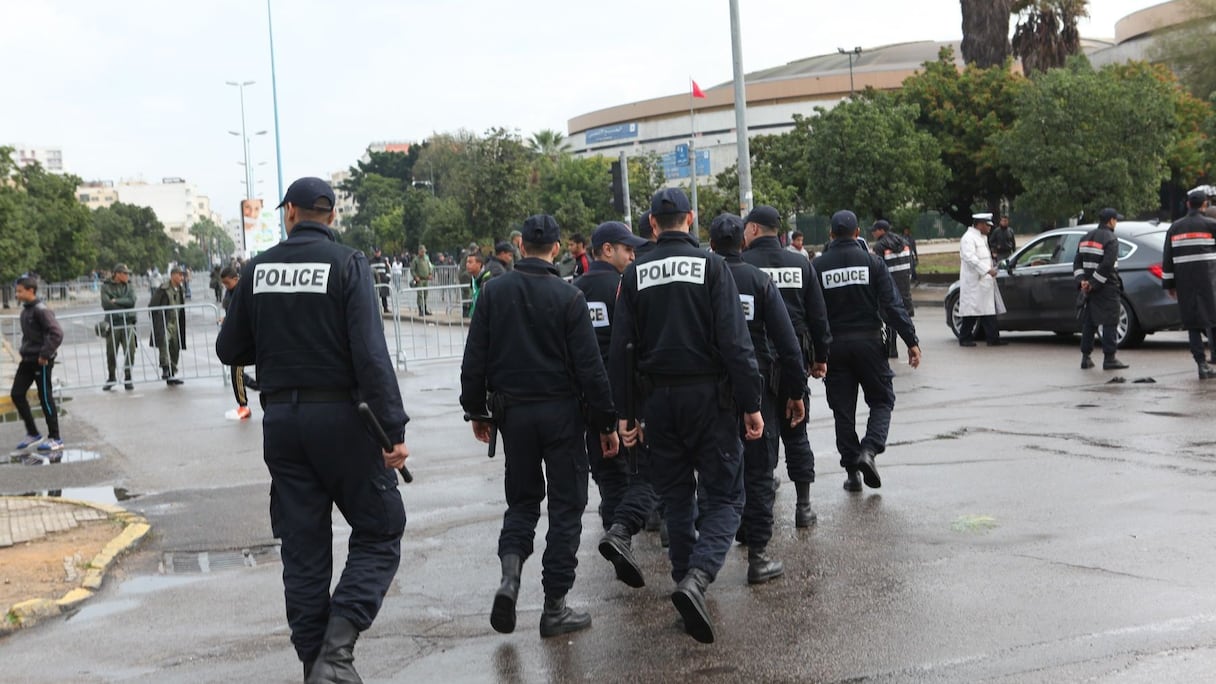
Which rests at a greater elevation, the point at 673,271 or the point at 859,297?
the point at 673,271

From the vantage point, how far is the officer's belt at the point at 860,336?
853 cm

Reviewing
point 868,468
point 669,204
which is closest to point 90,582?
point 669,204

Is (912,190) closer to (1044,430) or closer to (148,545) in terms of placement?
(1044,430)

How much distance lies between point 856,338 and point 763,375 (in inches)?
74.9

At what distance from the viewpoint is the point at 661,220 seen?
619 cm

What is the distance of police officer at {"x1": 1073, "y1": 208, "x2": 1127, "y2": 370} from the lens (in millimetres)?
13805

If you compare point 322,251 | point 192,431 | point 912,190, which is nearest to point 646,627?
point 322,251

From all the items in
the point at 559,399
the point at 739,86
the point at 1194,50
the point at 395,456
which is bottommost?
the point at 395,456

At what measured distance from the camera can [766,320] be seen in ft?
21.9

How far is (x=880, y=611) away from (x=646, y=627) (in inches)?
41.3

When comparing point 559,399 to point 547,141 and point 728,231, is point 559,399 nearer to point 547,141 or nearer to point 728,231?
point 728,231

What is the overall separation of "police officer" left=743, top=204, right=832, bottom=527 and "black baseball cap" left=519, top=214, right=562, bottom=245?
1885mm

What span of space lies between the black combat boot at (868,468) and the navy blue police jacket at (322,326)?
4059 millimetres

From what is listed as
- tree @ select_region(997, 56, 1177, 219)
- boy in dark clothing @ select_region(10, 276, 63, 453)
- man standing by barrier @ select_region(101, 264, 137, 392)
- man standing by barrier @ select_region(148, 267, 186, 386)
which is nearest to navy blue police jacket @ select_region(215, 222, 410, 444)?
boy in dark clothing @ select_region(10, 276, 63, 453)
